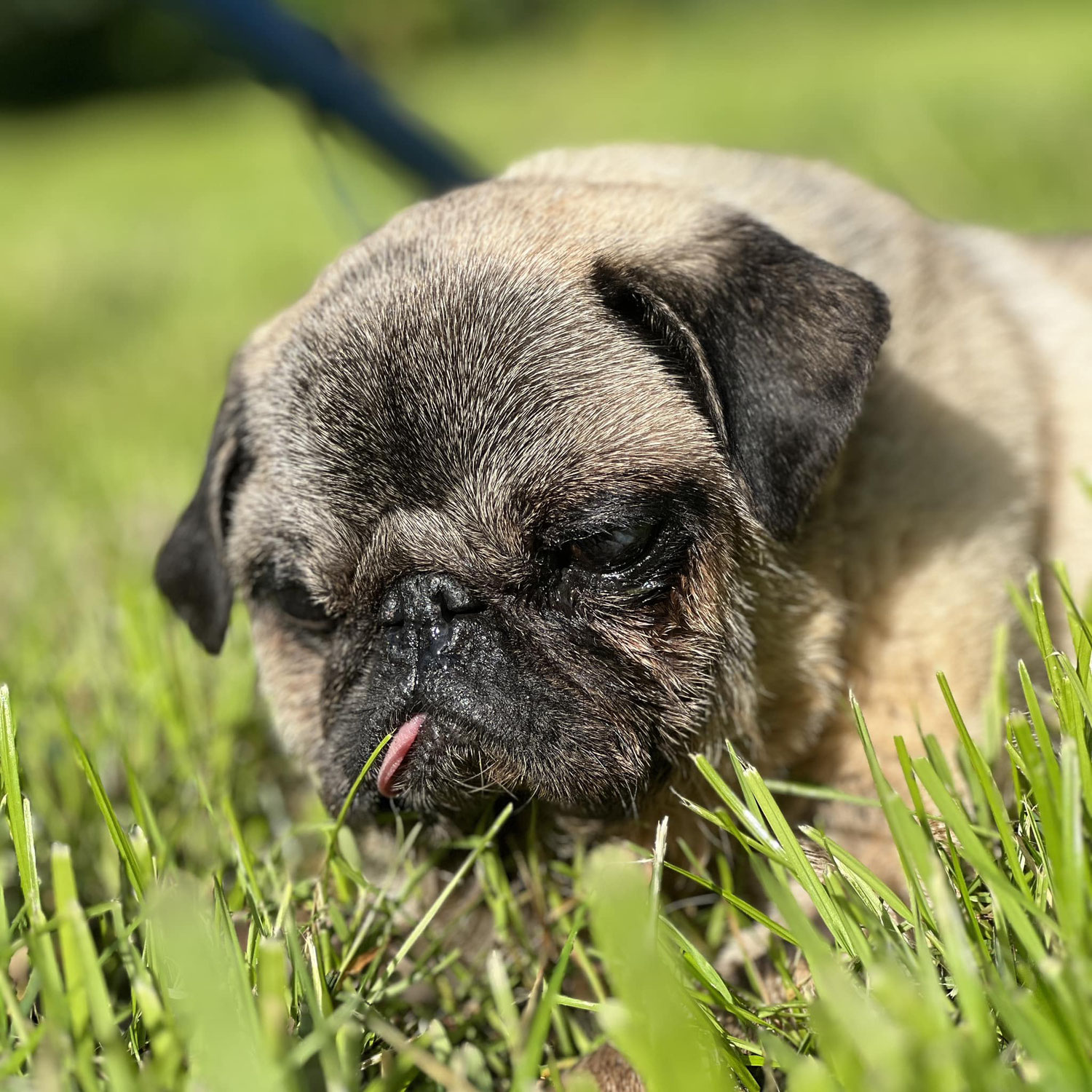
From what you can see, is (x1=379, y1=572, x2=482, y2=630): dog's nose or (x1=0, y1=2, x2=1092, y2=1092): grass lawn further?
(x1=379, y1=572, x2=482, y2=630): dog's nose

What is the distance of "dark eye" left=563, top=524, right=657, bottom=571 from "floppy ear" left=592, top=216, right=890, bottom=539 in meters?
0.24

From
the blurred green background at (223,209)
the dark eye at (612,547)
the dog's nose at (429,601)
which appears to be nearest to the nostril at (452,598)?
the dog's nose at (429,601)

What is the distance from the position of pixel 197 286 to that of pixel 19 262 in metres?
2.87

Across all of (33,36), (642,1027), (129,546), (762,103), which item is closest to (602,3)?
(33,36)

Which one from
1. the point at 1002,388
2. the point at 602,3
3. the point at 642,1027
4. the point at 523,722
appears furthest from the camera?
the point at 602,3

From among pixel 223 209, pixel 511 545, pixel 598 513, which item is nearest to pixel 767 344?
pixel 598 513

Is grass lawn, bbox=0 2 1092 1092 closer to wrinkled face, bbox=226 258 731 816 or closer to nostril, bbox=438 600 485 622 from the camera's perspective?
wrinkled face, bbox=226 258 731 816

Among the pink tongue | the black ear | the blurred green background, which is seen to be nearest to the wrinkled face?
the pink tongue

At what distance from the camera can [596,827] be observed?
7.90ft

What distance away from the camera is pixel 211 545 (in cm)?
281

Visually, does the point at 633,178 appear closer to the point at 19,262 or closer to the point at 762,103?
the point at 762,103

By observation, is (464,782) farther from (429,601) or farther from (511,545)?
(511,545)

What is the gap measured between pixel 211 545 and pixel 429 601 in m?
0.82

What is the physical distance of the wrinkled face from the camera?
2.16 metres
